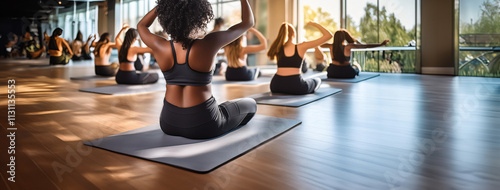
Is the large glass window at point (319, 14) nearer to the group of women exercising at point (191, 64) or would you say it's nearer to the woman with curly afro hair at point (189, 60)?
the group of women exercising at point (191, 64)

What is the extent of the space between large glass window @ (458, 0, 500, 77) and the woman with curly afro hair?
22.8ft

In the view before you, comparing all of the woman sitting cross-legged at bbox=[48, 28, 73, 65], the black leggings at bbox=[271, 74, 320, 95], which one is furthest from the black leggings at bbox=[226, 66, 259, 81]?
the woman sitting cross-legged at bbox=[48, 28, 73, 65]

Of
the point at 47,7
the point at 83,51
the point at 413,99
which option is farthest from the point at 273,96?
the point at 47,7

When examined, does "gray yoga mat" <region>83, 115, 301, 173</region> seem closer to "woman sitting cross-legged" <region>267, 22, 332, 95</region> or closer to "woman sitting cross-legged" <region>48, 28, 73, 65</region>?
"woman sitting cross-legged" <region>267, 22, 332, 95</region>

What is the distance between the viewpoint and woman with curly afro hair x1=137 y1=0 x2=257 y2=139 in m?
2.34

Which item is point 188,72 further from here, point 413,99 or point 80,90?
point 80,90

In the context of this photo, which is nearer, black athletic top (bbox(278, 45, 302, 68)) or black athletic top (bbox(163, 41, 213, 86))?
black athletic top (bbox(163, 41, 213, 86))

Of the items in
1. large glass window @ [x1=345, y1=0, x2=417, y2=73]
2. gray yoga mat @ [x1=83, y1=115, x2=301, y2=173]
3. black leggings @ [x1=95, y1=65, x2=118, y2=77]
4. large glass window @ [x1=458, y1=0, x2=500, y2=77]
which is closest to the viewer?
gray yoga mat @ [x1=83, y1=115, x2=301, y2=173]

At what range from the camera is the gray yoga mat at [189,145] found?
206cm

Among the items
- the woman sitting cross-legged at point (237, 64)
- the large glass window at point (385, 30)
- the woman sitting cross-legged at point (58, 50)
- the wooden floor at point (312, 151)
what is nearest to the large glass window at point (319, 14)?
the large glass window at point (385, 30)

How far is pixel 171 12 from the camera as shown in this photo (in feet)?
7.68

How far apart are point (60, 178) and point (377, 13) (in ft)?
29.6

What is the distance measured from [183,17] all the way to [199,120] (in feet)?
2.29

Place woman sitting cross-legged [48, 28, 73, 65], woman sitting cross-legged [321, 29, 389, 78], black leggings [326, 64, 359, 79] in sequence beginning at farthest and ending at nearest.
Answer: woman sitting cross-legged [48, 28, 73, 65] → black leggings [326, 64, 359, 79] → woman sitting cross-legged [321, 29, 389, 78]
